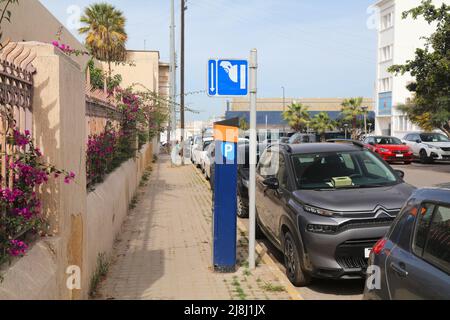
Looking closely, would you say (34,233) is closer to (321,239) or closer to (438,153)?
(321,239)

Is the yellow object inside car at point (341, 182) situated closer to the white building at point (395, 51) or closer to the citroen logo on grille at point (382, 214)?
the citroen logo on grille at point (382, 214)

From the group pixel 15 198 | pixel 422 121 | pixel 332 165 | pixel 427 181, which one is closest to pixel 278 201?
pixel 332 165

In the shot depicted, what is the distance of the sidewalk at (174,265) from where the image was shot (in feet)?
19.1

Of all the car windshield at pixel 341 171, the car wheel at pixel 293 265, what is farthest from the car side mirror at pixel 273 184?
the car wheel at pixel 293 265

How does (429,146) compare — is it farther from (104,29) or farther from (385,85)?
(385,85)

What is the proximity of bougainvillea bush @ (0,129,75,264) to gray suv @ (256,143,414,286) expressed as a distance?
2863 mm

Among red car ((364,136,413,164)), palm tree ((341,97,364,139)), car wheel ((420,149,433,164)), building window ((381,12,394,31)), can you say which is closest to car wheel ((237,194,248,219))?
red car ((364,136,413,164))

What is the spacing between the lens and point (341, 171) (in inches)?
285

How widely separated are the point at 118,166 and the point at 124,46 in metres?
23.7

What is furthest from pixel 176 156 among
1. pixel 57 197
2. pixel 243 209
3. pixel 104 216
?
pixel 57 197

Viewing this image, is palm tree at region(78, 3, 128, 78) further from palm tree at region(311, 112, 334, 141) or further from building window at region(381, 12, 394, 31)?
palm tree at region(311, 112, 334, 141)

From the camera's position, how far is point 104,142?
347 inches

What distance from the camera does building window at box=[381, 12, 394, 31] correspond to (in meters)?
51.7

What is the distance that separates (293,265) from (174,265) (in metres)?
1.70
